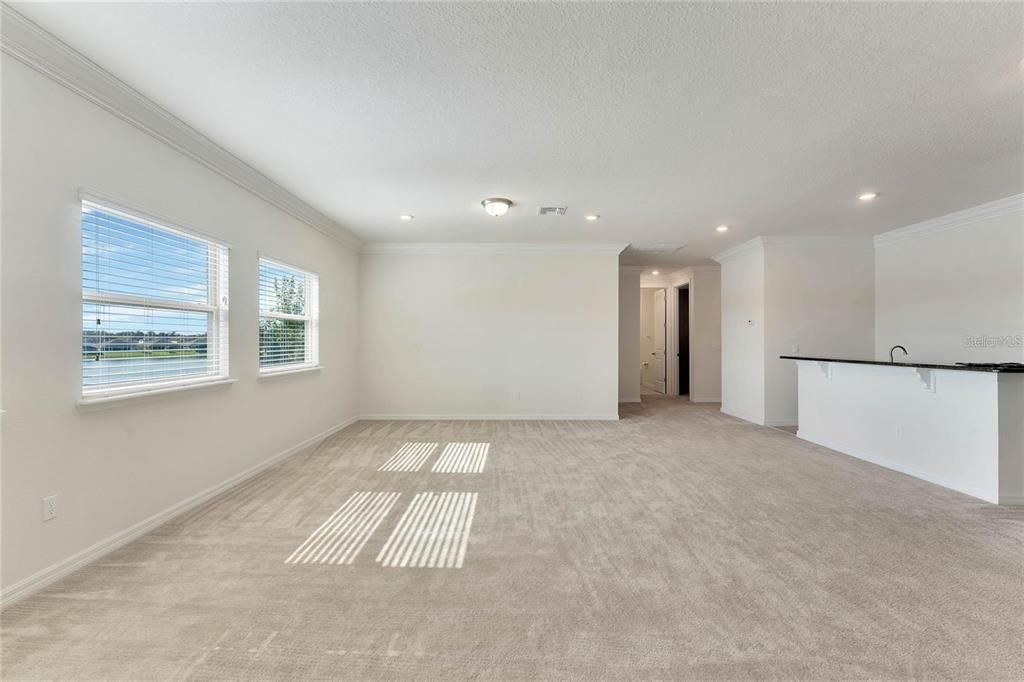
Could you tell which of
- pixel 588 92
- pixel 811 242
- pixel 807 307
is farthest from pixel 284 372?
pixel 811 242

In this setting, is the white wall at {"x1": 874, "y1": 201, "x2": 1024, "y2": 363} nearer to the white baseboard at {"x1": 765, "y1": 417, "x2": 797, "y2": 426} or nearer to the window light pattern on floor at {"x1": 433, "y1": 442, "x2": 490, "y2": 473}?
the white baseboard at {"x1": 765, "y1": 417, "x2": 797, "y2": 426}

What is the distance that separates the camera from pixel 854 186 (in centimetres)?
372

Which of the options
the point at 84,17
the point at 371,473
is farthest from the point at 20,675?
the point at 84,17

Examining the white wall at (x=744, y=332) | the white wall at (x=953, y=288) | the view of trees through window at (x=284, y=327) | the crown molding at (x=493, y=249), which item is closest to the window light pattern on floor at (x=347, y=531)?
the view of trees through window at (x=284, y=327)

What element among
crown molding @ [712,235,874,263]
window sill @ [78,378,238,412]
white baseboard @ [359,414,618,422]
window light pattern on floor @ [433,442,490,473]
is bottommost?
window light pattern on floor @ [433,442,490,473]

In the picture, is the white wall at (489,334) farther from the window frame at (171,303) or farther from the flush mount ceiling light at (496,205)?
the window frame at (171,303)

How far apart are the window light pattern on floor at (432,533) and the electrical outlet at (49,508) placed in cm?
158

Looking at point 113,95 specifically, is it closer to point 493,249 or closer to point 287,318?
point 287,318

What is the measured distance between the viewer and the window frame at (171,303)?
2191mm

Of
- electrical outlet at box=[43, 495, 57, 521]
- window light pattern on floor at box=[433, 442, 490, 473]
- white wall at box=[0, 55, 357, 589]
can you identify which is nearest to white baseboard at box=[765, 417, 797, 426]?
window light pattern on floor at box=[433, 442, 490, 473]

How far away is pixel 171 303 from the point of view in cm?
271

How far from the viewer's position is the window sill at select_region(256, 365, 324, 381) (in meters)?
3.73

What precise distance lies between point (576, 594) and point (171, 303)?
121 inches

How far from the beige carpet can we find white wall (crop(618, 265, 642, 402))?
14.9 feet
